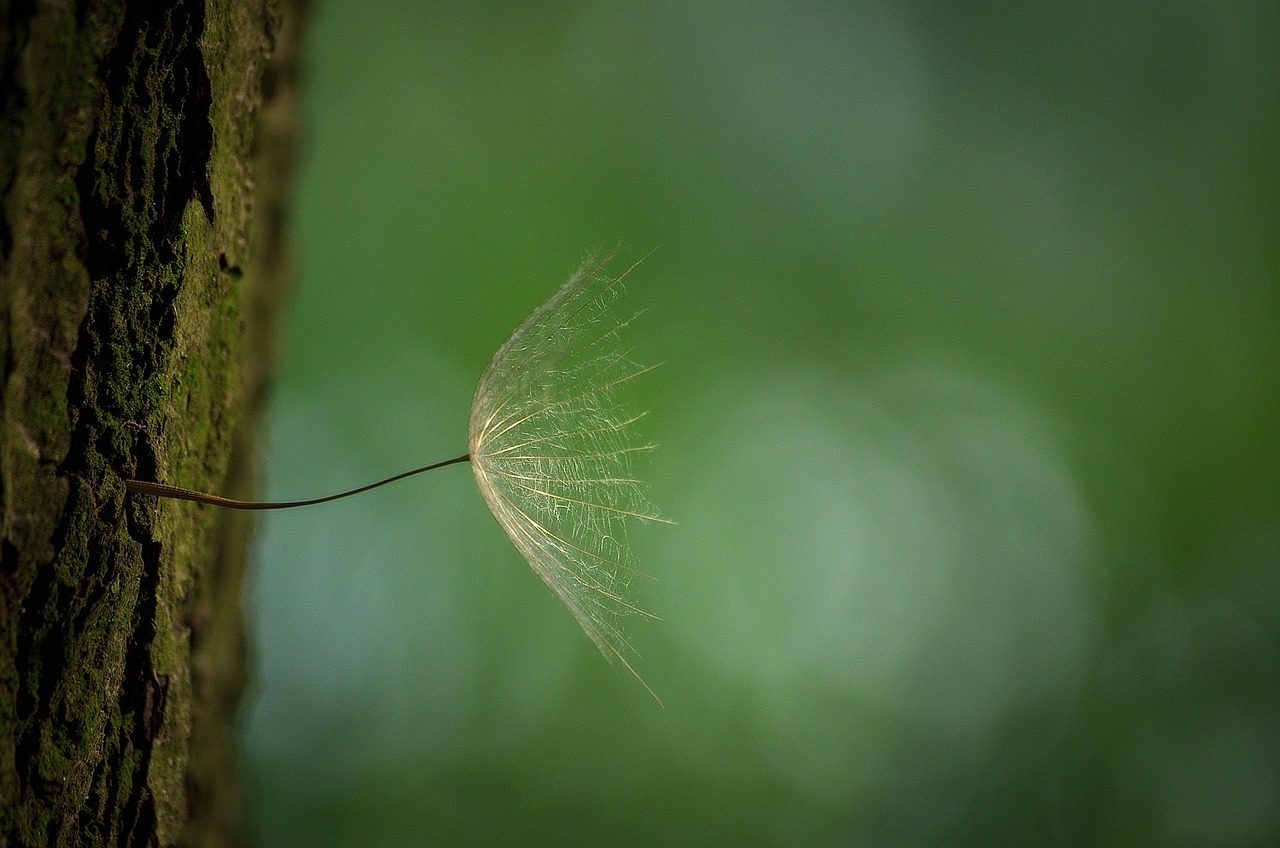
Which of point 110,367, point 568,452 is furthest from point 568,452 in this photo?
point 110,367

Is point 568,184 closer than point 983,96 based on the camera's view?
Yes

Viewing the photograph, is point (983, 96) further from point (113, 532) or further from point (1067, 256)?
point (113, 532)

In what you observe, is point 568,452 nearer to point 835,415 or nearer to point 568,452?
point 568,452

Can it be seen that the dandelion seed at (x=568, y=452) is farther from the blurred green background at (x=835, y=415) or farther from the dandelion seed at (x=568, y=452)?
the blurred green background at (x=835, y=415)

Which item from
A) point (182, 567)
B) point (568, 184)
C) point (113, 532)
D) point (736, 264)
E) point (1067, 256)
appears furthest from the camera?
point (1067, 256)

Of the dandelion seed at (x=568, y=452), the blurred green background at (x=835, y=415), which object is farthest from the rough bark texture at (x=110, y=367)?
the blurred green background at (x=835, y=415)

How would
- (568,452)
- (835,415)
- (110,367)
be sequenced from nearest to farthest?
(110,367), (568,452), (835,415)

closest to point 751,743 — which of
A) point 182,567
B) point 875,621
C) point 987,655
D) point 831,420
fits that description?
point 875,621
